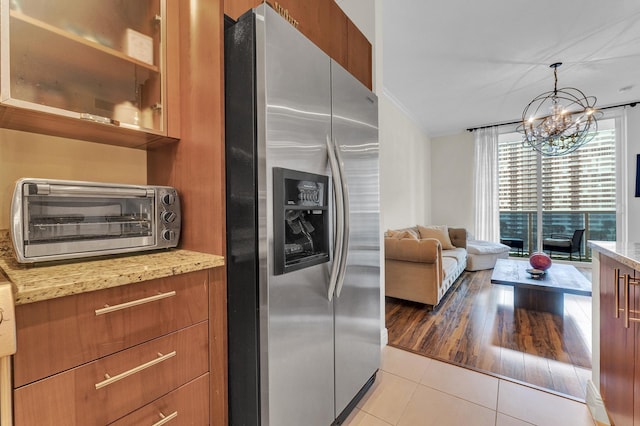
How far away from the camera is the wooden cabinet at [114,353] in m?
0.68

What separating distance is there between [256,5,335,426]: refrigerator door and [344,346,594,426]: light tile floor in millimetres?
486

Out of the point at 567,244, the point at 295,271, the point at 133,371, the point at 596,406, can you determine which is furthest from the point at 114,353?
the point at 567,244

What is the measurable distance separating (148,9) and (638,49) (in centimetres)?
488

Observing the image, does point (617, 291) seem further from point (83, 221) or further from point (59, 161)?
point (59, 161)

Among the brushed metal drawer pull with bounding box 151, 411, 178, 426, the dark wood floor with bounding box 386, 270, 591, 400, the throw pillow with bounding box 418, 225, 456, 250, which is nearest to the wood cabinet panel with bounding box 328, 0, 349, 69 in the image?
the brushed metal drawer pull with bounding box 151, 411, 178, 426

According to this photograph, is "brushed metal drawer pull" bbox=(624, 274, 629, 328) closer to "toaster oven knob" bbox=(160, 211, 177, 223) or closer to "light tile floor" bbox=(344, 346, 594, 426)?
"light tile floor" bbox=(344, 346, 594, 426)

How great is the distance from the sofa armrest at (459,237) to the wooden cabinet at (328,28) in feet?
13.4

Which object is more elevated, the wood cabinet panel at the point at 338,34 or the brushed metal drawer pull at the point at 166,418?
the wood cabinet panel at the point at 338,34

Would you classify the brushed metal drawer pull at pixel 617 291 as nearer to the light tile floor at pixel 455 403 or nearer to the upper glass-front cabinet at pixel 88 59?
the light tile floor at pixel 455 403

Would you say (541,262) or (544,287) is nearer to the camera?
(544,287)

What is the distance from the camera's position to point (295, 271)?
1.12 m

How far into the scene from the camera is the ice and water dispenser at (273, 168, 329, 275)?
1045 millimetres

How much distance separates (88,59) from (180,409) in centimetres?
136

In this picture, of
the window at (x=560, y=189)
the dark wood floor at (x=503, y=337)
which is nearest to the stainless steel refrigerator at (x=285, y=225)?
the dark wood floor at (x=503, y=337)
